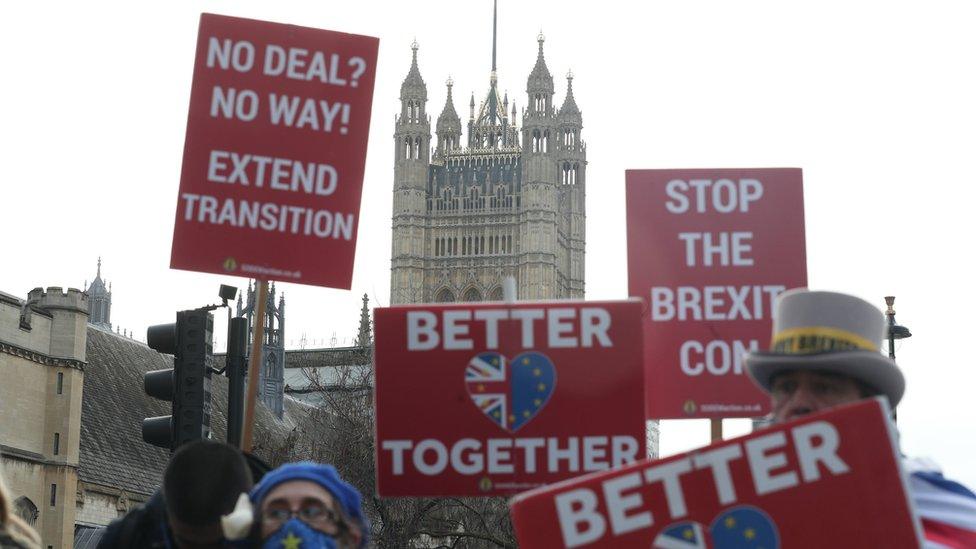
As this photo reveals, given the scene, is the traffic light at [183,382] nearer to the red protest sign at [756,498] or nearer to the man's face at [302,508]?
the man's face at [302,508]

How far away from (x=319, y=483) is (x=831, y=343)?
125 cm

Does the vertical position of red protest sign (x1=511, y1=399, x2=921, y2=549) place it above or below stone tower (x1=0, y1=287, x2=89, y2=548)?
below

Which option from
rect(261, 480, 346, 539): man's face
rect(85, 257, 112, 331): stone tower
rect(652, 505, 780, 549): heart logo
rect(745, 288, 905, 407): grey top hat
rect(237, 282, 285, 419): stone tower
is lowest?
rect(652, 505, 780, 549): heart logo

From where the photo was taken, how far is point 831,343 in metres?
4.14

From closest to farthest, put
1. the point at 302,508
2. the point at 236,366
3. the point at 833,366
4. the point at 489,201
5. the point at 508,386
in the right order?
the point at 833,366, the point at 302,508, the point at 508,386, the point at 236,366, the point at 489,201

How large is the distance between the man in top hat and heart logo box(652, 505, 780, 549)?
41 centimetres

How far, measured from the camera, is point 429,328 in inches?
234

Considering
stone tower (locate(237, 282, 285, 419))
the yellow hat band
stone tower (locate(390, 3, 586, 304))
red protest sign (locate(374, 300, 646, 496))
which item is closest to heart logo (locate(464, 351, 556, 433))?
red protest sign (locate(374, 300, 646, 496))

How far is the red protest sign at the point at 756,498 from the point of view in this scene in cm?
370

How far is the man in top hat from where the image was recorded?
4.10 metres

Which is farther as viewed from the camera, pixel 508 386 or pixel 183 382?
pixel 183 382

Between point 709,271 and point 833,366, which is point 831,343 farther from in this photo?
point 709,271

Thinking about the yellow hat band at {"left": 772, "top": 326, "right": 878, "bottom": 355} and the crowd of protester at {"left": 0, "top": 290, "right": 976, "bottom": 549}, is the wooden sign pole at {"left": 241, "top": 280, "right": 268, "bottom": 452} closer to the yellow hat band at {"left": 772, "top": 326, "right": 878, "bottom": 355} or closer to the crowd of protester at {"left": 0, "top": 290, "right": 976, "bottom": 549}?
the crowd of protester at {"left": 0, "top": 290, "right": 976, "bottom": 549}

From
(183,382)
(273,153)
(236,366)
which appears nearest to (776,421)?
(273,153)
